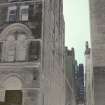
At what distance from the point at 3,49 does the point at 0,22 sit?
2628mm

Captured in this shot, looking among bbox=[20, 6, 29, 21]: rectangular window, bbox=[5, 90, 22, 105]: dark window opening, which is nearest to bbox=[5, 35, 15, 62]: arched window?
bbox=[20, 6, 29, 21]: rectangular window

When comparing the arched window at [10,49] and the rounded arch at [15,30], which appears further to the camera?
the rounded arch at [15,30]

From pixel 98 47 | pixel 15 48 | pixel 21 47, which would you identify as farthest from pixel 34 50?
pixel 98 47

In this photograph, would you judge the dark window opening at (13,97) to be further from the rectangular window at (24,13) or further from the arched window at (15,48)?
the rectangular window at (24,13)

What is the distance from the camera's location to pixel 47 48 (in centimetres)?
3103

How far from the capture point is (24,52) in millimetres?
28203

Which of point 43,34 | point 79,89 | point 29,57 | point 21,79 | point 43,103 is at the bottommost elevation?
point 79,89

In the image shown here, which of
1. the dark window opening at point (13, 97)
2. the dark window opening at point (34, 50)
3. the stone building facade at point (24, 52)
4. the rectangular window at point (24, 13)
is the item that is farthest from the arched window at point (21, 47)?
the dark window opening at point (13, 97)

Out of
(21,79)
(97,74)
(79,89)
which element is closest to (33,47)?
(21,79)

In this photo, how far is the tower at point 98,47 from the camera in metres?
52.1

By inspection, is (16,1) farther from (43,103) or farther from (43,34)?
(43,103)

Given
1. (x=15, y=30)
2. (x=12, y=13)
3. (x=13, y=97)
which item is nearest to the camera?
(x=13, y=97)

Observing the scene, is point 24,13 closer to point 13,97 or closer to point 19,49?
point 19,49

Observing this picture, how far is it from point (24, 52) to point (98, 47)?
30.5 metres
